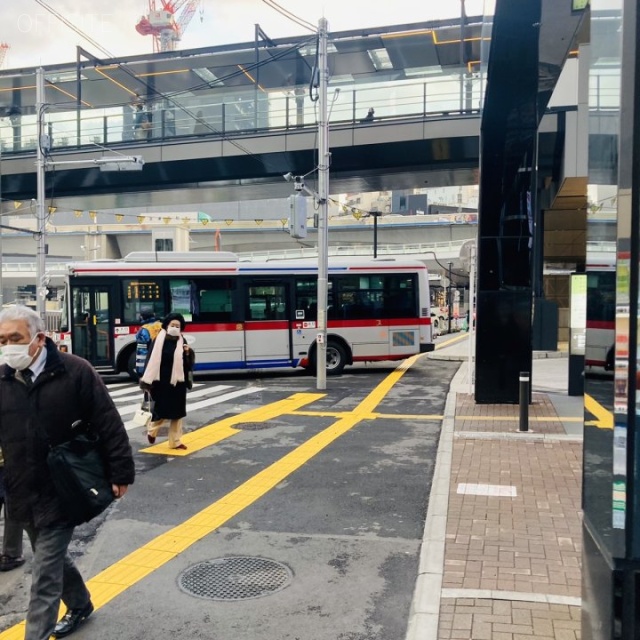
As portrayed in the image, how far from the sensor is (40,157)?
20406 mm

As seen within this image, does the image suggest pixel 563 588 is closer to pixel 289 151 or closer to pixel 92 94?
pixel 289 151

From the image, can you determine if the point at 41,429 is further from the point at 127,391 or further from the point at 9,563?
the point at 127,391

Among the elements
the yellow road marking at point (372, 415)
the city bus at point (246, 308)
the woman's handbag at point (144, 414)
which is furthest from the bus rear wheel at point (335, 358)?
the woman's handbag at point (144, 414)

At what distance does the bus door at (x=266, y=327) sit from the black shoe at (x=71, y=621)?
1290cm

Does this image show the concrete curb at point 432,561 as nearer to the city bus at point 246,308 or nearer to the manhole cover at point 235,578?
the manhole cover at point 235,578

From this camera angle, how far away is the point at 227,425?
1070 cm

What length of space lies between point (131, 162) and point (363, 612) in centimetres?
1629

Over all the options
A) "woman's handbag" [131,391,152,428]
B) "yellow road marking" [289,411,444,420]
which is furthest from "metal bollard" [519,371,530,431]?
"woman's handbag" [131,391,152,428]

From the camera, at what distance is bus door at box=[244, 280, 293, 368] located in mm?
17062

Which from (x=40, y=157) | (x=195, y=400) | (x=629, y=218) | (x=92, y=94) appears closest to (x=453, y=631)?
(x=629, y=218)

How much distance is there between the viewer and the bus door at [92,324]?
15.9 meters

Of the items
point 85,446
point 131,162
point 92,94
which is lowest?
point 85,446

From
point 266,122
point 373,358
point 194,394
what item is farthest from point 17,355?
point 266,122

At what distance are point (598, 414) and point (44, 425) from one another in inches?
113
